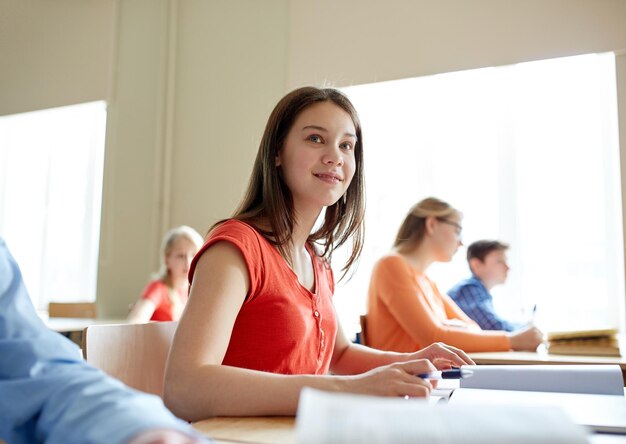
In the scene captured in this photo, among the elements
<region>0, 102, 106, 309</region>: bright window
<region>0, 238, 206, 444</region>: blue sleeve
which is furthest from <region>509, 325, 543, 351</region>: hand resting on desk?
<region>0, 102, 106, 309</region>: bright window

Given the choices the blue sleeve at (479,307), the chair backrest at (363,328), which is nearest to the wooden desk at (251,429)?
the chair backrest at (363,328)

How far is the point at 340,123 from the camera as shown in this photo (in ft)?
4.53

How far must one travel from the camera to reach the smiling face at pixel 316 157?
4.41 ft

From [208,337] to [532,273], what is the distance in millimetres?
3451

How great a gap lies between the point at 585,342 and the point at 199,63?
3632 mm

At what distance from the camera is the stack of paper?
2.33 metres

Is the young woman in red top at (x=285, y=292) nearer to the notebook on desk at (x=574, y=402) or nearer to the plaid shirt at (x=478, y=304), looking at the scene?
the notebook on desk at (x=574, y=402)

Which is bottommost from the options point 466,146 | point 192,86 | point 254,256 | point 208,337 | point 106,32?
point 208,337

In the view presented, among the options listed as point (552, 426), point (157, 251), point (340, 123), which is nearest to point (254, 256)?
point (340, 123)

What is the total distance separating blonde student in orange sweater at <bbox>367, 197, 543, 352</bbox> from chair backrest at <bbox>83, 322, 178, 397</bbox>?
1252 millimetres

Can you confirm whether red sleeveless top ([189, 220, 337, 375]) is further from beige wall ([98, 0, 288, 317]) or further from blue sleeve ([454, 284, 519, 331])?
beige wall ([98, 0, 288, 317])

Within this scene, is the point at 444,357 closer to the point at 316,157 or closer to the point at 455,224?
the point at 316,157

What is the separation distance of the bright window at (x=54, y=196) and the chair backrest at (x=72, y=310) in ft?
2.76

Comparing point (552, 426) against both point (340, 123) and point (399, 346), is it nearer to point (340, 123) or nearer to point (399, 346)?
point (340, 123)
